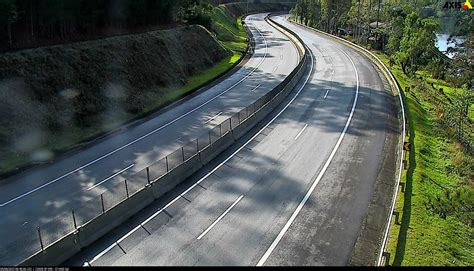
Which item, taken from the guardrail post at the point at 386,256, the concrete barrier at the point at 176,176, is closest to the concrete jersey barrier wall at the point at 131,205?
the concrete barrier at the point at 176,176

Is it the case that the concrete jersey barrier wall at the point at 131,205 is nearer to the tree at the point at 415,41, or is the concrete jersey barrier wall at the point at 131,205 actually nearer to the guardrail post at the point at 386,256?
the guardrail post at the point at 386,256

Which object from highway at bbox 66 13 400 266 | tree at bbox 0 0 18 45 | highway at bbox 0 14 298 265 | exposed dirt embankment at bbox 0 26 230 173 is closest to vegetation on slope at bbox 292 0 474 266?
highway at bbox 66 13 400 266

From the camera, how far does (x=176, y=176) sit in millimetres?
20359

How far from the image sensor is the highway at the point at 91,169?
53.8 ft

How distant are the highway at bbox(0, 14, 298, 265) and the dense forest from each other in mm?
10690

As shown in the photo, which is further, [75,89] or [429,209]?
[75,89]

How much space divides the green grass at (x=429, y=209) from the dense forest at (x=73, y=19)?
92.3 ft

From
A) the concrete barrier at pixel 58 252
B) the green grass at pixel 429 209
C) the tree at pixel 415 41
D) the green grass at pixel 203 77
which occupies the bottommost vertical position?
the concrete barrier at pixel 58 252

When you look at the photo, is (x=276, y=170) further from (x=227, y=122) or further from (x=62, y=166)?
(x=62, y=166)

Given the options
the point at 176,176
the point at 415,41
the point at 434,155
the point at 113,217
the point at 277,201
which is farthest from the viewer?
the point at 415,41

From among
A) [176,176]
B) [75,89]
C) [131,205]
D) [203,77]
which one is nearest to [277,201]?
[176,176]

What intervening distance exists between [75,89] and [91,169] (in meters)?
10.8

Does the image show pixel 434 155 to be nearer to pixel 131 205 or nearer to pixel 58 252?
pixel 131 205

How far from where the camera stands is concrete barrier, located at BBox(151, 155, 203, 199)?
1908cm
